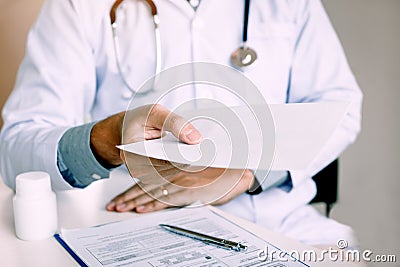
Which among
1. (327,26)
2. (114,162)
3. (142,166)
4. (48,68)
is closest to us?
(142,166)

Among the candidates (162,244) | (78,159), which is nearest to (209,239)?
(162,244)

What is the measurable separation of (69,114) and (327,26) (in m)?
0.57

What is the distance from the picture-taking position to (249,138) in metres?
0.57

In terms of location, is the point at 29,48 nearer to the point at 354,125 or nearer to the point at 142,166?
the point at 142,166

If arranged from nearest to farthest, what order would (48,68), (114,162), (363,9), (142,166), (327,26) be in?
(142,166) < (114,162) < (48,68) < (327,26) < (363,9)

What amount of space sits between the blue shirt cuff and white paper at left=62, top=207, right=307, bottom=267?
0.39ft

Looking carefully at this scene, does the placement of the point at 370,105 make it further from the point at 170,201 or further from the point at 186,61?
the point at 170,201

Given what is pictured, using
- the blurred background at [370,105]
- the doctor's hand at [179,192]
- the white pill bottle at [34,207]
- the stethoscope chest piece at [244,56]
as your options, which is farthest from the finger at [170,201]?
the blurred background at [370,105]

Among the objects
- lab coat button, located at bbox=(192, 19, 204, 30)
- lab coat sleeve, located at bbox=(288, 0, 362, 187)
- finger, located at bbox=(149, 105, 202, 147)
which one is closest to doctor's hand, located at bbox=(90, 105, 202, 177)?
finger, located at bbox=(149, 105, 202, 147)

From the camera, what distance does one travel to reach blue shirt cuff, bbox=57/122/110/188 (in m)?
0.80

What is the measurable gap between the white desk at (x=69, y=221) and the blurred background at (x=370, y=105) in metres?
0.65

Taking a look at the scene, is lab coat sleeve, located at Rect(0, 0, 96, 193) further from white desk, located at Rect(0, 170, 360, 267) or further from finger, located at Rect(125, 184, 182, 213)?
finger, located at Rect(125, 184, 182, 213)

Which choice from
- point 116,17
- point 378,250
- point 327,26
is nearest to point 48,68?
point 116,17

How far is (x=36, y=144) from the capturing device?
0.85m
